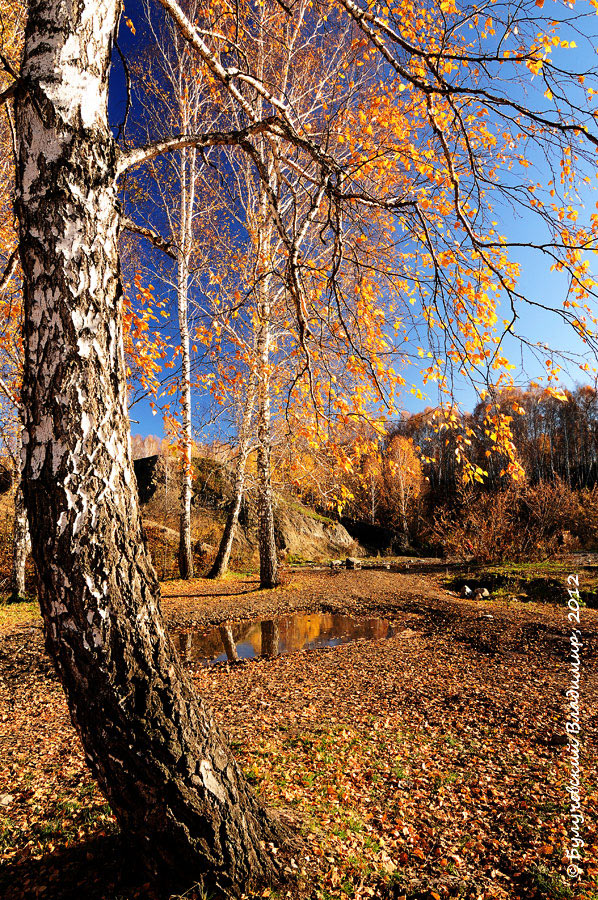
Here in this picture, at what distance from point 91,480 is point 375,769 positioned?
317 centimetres

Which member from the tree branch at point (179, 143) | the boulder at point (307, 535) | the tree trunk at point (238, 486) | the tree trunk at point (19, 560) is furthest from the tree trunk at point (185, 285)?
the tree branch at point (179, 143)

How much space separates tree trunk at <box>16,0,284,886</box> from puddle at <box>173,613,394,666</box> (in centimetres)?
495

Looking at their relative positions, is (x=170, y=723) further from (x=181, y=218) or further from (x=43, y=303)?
(x=181, y=218)

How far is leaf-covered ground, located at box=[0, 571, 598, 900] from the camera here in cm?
228

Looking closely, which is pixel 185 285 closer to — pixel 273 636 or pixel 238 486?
pixel 238 486

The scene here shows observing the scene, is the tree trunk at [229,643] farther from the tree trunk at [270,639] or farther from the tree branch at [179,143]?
the tree branch at [179,143]

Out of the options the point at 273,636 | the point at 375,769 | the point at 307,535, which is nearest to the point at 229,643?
the point at 273,636

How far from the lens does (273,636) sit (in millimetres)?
7973

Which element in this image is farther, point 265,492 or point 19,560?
point 265,492

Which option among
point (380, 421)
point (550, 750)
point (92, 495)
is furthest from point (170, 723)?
point (550, 750)

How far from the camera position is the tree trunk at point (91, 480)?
1649mm

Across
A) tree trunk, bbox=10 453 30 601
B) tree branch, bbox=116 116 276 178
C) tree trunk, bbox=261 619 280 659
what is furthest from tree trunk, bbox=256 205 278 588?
tree branch, bbox=116 116 276 178

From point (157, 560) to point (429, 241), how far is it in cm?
1268

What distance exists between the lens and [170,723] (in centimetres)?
176
